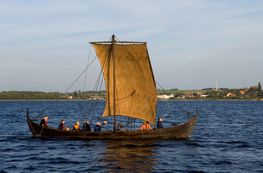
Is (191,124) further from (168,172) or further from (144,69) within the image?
(168,172)

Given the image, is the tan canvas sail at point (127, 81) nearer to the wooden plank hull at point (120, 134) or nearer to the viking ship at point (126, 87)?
the viking ship at point (126, 87)

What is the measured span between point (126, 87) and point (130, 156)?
36.2ft

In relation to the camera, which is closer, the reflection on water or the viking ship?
the reflection on water

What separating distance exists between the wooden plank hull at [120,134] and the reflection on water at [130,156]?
3.81 ft

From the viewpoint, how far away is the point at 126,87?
149ft

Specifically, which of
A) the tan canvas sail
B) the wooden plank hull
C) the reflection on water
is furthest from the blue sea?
the tan canvas sail

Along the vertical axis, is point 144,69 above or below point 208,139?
above

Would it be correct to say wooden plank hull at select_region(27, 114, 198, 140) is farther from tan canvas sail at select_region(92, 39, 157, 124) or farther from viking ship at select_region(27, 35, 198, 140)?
tan canvas sail at select_region(92, 39, 157, 124)

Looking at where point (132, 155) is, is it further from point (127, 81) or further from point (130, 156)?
point (127, 81)

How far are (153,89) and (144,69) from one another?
2.20m

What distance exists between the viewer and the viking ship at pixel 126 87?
44.5 meters

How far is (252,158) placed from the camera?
116 ft

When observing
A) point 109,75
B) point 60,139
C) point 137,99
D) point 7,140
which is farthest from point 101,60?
point 7,140

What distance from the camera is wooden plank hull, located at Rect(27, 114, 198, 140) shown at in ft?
146
